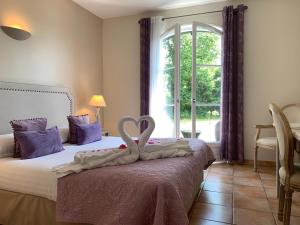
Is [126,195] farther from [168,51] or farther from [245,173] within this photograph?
[168,51]

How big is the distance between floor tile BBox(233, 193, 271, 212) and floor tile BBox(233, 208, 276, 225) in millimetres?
84

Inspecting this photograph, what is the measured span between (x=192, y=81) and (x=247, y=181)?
6.09 feet

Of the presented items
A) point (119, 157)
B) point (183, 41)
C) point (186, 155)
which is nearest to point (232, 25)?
point (183, 41)

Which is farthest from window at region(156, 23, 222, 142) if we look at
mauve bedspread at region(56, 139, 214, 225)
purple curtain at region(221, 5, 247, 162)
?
mauve bedspread at region(56, 139, 214, 225)

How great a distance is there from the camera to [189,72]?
4246 mm

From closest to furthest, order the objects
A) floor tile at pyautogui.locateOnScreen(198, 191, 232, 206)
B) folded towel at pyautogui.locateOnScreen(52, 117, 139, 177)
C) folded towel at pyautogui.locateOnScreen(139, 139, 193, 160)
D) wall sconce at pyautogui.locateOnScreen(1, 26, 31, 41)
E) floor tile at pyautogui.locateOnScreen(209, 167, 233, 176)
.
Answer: folded towel at pyautogui.locateOnScreen(52, 117, 139, 177)
folded towel at pyautogui.locateOnScreen(139, 139, 193, 160)
floor tile at pyautogui.locateOnScreen(198, 191, 232, 206)
wall sconce at pyautogui.locateOnScreen(1, 26, 31, 41)
floor tile at pyautogui.locateOnScreen(209, 167, 233, 176)

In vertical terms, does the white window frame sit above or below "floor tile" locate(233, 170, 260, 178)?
above

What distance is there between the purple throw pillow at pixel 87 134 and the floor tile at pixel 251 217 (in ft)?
6.20

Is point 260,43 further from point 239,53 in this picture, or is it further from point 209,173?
point 209,173

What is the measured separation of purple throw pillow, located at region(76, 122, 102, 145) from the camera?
304 cm

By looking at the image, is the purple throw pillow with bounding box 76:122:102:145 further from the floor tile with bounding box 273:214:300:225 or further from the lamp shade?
the floor tile with bounding box 273:214:300:225

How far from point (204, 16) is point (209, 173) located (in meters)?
2.59

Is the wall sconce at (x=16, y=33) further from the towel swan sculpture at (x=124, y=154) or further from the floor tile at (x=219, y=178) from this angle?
the floor tile at (x=219, y=178)

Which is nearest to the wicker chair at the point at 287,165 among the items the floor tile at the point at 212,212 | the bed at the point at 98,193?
the floor tile at the point at 212,212
